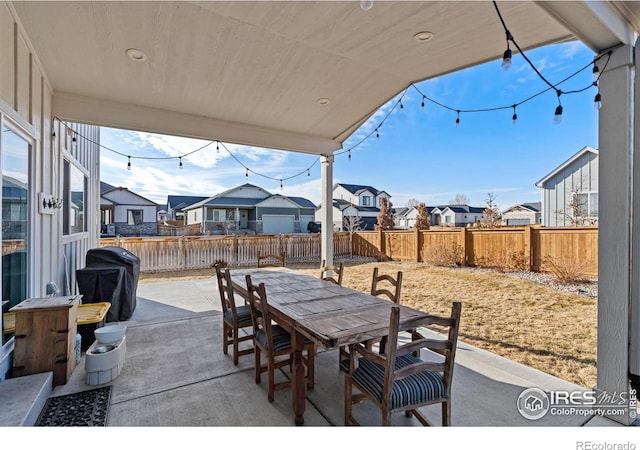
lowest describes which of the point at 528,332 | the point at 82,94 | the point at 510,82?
the point at 528,332

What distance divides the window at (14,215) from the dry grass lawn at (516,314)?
4.51 meters

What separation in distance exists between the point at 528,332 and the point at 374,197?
22451 millimetres

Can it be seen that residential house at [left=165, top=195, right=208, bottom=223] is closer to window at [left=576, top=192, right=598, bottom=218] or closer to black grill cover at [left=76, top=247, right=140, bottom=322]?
black grill cover at [left=76, top=247, right=140, bottom=322]

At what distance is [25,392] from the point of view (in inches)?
79.6

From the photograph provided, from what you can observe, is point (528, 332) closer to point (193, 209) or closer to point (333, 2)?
point (333, 2)

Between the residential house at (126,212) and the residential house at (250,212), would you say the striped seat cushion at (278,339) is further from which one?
the residential house at (126,212)

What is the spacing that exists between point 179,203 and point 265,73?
24.9m

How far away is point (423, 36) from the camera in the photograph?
2770 millimetres

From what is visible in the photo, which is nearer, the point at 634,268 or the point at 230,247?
the point at 634,268

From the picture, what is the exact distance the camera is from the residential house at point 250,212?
786 inches

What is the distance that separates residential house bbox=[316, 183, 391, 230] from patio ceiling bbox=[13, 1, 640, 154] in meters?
18.1
